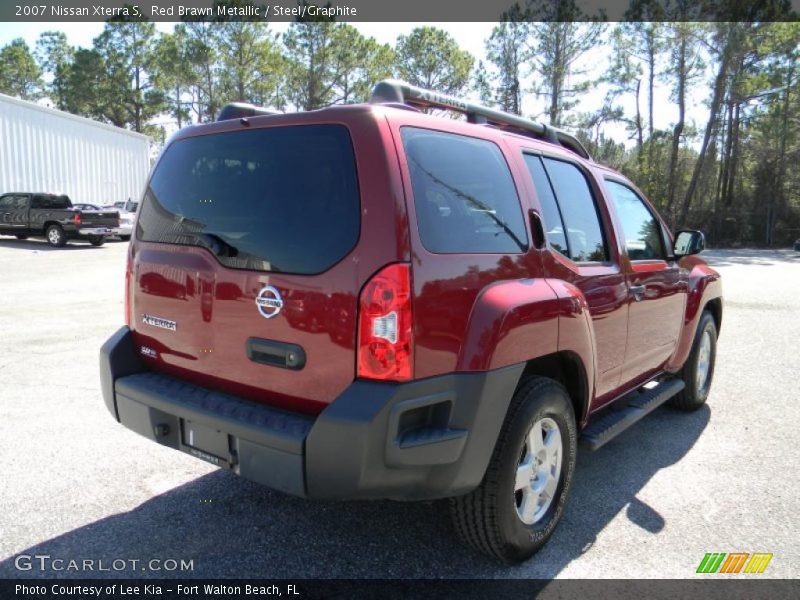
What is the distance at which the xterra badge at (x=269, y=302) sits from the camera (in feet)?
7.94

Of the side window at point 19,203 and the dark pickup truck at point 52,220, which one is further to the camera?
the side window at point 19,203

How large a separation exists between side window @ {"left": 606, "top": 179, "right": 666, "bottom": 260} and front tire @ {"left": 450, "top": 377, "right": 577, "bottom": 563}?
1.48 meters

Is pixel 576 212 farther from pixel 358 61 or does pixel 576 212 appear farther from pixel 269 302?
pixel 358 61

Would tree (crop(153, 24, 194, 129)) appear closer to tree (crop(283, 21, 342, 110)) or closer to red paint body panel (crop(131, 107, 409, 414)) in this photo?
tree (crop(283, 21, 342, 110))

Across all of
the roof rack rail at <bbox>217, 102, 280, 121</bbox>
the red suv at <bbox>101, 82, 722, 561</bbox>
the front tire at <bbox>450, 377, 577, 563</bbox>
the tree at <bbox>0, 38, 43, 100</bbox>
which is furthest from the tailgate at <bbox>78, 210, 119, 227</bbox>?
the tree at <bbox>0, 38, 43, 100</bbox>

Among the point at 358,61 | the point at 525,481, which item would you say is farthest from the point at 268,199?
the point at 358,61

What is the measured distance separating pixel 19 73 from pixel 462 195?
234 ft

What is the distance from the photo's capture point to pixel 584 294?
313cm

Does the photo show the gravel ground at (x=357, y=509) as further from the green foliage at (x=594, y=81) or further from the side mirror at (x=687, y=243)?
the green foliage at (x=594, y=81)

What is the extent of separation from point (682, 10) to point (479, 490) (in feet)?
120

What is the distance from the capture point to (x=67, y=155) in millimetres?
28094

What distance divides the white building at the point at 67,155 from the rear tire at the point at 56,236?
10.6 feet

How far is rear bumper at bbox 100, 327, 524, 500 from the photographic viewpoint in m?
2.17

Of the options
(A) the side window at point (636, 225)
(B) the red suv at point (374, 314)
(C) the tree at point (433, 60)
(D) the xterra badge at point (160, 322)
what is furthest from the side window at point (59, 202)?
(C) the tree at point (433, 60)
